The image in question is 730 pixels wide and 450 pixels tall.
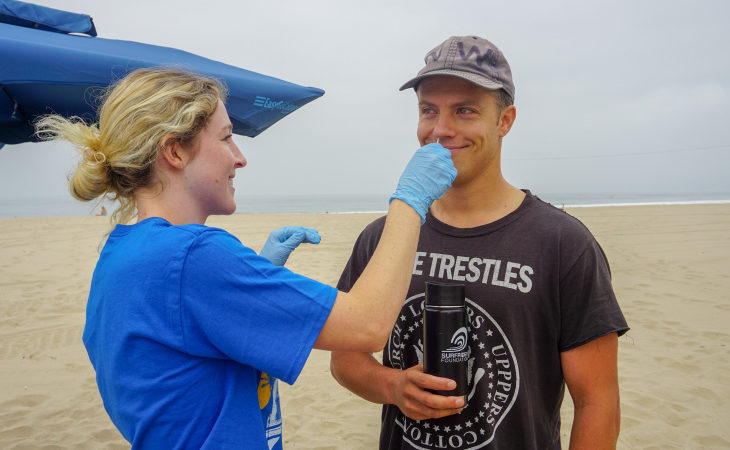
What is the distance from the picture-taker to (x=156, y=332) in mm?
1170

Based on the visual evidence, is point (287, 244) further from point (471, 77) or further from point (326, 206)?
point (326, 206)

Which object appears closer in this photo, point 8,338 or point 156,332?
point 156,332

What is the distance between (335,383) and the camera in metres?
5.00

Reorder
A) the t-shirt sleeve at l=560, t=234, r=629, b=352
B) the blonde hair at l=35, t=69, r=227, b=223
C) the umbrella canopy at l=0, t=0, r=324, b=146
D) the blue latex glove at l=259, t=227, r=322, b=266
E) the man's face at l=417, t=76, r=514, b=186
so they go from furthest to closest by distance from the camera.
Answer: the umbrella canopy at l=0, t=0, r=324, b=146 → the blue latex glove at l=259, t=227, r=322, b=266 → the man's face at l=417, t=76, r=514, b=186 → the t-shirt sleeve at l=560, t=234, r=629, b=352 → the blonde hair at l=35, t=69, r=227, b=223

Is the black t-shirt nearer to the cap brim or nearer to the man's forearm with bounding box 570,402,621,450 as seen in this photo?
the man's forearm with bounding box 570,402,621,450

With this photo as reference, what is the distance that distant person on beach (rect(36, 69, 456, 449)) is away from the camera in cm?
→ 116

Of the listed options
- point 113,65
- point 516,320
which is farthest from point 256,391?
point 113,65

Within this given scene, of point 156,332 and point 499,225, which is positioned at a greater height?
point 499,225

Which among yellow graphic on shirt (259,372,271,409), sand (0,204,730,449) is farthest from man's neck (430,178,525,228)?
sand (0,204,730,449)

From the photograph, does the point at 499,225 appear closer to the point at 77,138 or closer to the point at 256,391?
the point at 256,391

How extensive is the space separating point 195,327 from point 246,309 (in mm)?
150

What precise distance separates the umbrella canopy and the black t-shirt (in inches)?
87.3

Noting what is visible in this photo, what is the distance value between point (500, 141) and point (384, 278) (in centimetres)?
90

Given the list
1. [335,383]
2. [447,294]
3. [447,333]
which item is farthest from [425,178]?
[335,383]
